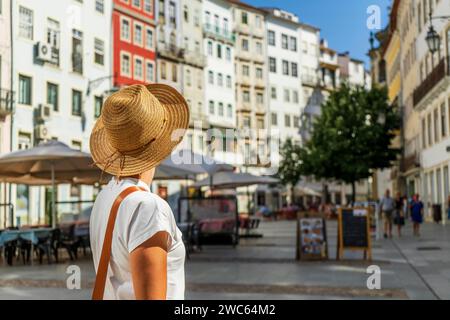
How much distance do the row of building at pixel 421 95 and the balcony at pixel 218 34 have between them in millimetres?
13675

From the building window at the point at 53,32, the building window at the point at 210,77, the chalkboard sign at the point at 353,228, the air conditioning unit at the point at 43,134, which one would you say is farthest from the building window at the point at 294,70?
the chalkboard sign at the point at 353,228

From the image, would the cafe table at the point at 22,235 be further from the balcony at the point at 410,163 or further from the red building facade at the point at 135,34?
the balcony at the point at 410,163

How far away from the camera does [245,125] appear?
5.95 meters

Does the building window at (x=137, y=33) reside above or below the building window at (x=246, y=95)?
above

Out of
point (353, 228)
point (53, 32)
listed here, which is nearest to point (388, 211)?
point (353, 228)

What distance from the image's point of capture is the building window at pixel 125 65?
8094 mm

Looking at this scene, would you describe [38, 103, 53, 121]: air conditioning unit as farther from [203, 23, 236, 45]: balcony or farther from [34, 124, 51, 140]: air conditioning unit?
[203, 23, 236, 45]: balcony

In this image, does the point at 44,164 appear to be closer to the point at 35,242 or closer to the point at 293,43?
the point at 35,242

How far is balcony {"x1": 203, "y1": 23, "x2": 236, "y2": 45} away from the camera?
6130 mm

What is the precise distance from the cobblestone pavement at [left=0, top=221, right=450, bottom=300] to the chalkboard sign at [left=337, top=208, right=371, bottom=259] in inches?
11.8

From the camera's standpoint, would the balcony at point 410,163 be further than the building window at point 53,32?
Yes

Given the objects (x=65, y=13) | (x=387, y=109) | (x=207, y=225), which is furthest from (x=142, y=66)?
(x=387, y=109)
